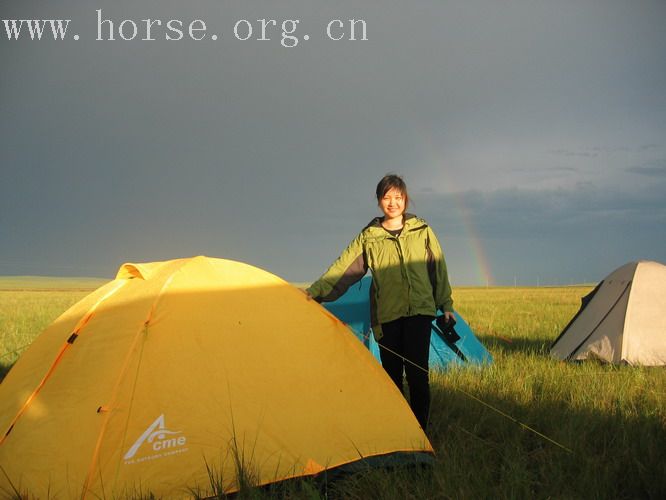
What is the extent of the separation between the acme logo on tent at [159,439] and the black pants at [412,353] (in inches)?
70.8

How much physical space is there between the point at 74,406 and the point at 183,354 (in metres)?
0.72

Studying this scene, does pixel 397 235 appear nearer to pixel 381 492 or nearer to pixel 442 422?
pixel 442 422

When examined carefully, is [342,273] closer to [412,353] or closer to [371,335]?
[412,353]

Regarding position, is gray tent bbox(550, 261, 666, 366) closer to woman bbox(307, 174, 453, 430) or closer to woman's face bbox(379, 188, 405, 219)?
woman bbox(307, 174, 453, 430)

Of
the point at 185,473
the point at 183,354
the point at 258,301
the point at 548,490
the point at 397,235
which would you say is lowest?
the point at 548,490

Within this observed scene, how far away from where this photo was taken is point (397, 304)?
183 inches

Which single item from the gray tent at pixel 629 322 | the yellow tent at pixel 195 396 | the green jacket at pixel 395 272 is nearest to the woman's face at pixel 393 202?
the green jacket at pixel 395 272

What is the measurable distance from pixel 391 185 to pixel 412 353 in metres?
1.33

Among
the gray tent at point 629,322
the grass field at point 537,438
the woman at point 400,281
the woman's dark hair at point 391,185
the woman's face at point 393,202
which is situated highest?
the woman's dark hair at point 391,185

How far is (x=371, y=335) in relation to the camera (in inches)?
280

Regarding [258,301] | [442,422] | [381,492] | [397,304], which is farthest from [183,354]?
[442,422]

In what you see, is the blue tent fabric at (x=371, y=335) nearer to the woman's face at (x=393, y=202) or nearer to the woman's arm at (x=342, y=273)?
the woman's arm at (x=342, y=273)

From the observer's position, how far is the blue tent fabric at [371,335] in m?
7.31

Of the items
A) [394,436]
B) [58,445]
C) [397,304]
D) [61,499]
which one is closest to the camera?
[61,499]
